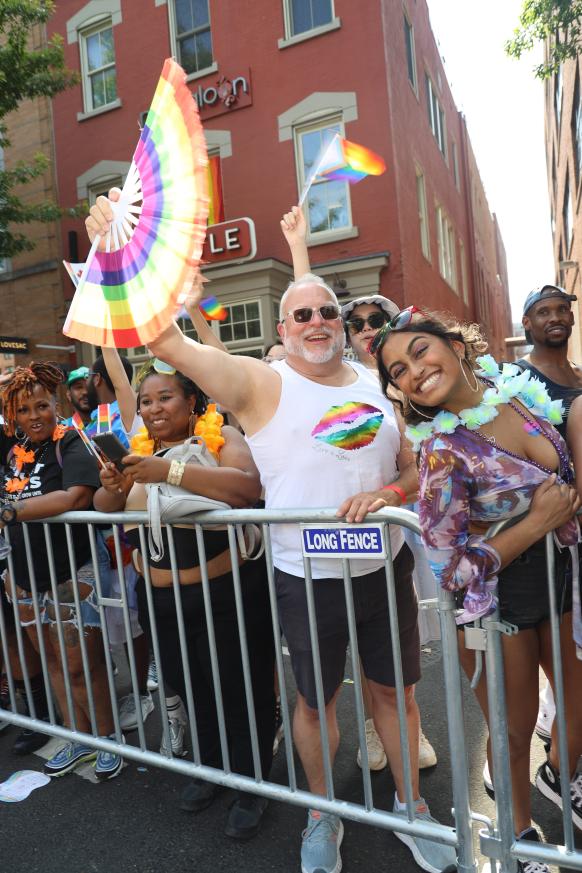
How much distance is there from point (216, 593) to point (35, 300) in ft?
41.7

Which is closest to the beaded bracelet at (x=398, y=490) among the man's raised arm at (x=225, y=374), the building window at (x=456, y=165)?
the man's raised arm at (x=225, y=374)

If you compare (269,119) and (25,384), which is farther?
(269,119)

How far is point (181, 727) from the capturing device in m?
3.24

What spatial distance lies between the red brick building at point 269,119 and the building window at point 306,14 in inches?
0.8

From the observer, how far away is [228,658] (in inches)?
109

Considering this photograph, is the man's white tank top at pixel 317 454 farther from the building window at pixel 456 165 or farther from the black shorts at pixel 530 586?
the building window at pixel 456 165

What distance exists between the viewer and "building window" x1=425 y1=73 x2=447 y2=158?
51.8 feet

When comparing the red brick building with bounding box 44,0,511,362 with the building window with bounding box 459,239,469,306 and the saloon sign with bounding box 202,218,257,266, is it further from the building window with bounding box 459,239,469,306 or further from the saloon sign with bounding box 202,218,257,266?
the building window with bounding box 459,239,469,306

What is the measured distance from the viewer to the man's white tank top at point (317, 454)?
2.41 m

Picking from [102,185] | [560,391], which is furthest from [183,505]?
[102,185]

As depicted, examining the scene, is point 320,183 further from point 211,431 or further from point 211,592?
point 211,592

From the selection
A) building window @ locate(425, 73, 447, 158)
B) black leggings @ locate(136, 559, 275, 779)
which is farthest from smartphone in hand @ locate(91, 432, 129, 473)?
building window @ locate(425, 73, 447, 158)

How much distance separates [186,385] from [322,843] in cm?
188

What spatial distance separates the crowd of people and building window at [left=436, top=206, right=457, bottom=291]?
42.6 feet
